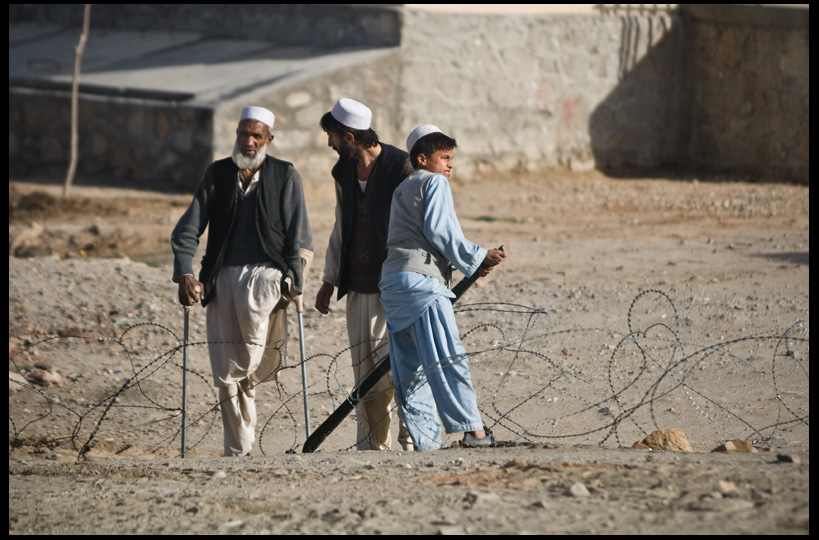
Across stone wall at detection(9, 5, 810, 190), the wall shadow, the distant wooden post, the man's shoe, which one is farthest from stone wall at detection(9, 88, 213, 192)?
the man's shoe

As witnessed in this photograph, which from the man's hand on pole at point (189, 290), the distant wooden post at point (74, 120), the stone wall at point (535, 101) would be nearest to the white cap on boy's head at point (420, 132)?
the man's hand on pole at point (189, 290)

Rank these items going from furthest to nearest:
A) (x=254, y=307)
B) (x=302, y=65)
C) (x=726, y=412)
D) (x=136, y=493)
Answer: (x=302, y=65) < (x=726, y=412) < (x=254, y=307) < (x=136, y=493)

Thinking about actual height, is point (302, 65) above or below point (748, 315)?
above

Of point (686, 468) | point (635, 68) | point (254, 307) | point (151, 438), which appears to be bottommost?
point (151, 438)

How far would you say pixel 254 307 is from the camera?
15.7 feet

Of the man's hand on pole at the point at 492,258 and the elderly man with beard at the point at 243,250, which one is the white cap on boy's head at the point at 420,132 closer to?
the man's hand on pole at the point at 492,258

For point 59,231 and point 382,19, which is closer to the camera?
point 59,231

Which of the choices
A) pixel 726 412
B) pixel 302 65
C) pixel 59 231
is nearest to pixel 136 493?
pixel 726 412

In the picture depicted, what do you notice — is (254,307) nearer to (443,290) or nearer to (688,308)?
(443,290)

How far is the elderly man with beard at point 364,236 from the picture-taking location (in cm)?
473

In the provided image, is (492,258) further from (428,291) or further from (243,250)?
(243,250)

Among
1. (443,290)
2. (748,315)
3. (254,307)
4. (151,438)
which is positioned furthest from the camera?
(748,315)

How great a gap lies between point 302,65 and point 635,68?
5115 mm

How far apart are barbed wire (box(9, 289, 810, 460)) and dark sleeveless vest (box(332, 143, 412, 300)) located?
455 millimetres
